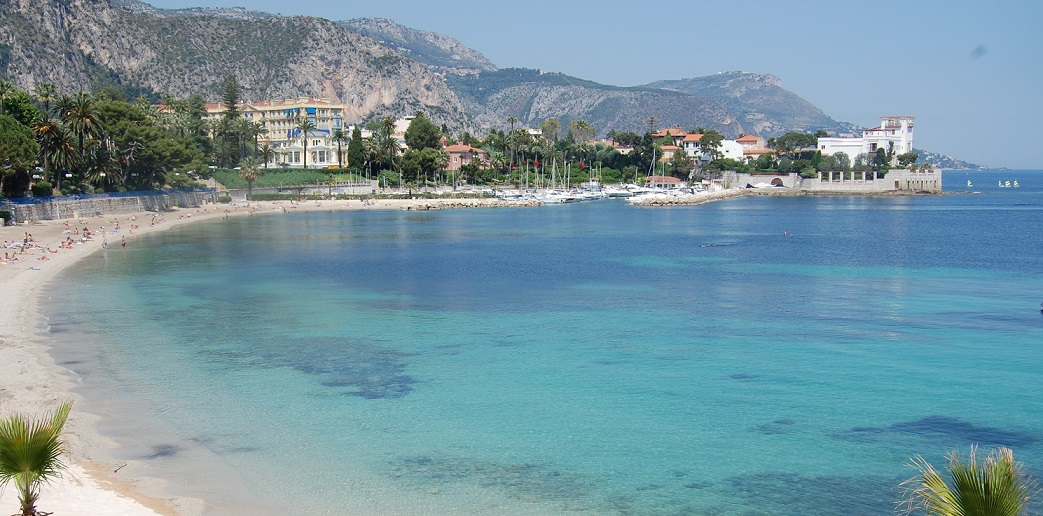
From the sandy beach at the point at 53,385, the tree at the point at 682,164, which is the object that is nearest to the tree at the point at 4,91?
the sandy beach at the point at 53,385

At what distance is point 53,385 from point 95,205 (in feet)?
181

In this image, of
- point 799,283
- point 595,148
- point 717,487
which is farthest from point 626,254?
point 595,148

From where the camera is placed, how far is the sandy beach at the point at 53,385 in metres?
13.3

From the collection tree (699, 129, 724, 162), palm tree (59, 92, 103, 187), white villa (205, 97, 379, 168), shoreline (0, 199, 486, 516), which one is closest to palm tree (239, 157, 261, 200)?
white villa (205, 97, 379, 168)

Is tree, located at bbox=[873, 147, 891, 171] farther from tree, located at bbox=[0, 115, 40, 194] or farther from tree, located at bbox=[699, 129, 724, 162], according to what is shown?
tree, located at bbox=[0, 115, 40, 194]

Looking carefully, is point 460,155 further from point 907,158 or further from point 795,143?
point 907,158

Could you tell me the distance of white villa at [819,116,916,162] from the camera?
530ft

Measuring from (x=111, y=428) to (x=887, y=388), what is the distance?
18.2 meters

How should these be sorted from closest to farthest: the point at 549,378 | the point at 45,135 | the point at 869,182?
the point at 549,378
the point at 45,135
the point at 869,182

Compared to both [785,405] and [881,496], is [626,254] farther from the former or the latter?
[881,496]

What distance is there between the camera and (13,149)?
5250cm

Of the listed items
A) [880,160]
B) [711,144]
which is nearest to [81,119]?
[711,144]

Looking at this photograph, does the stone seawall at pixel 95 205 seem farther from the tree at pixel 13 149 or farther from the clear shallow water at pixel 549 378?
the clear shallow water at pixel 549 378

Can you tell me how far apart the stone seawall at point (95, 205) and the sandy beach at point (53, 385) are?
1.78m
